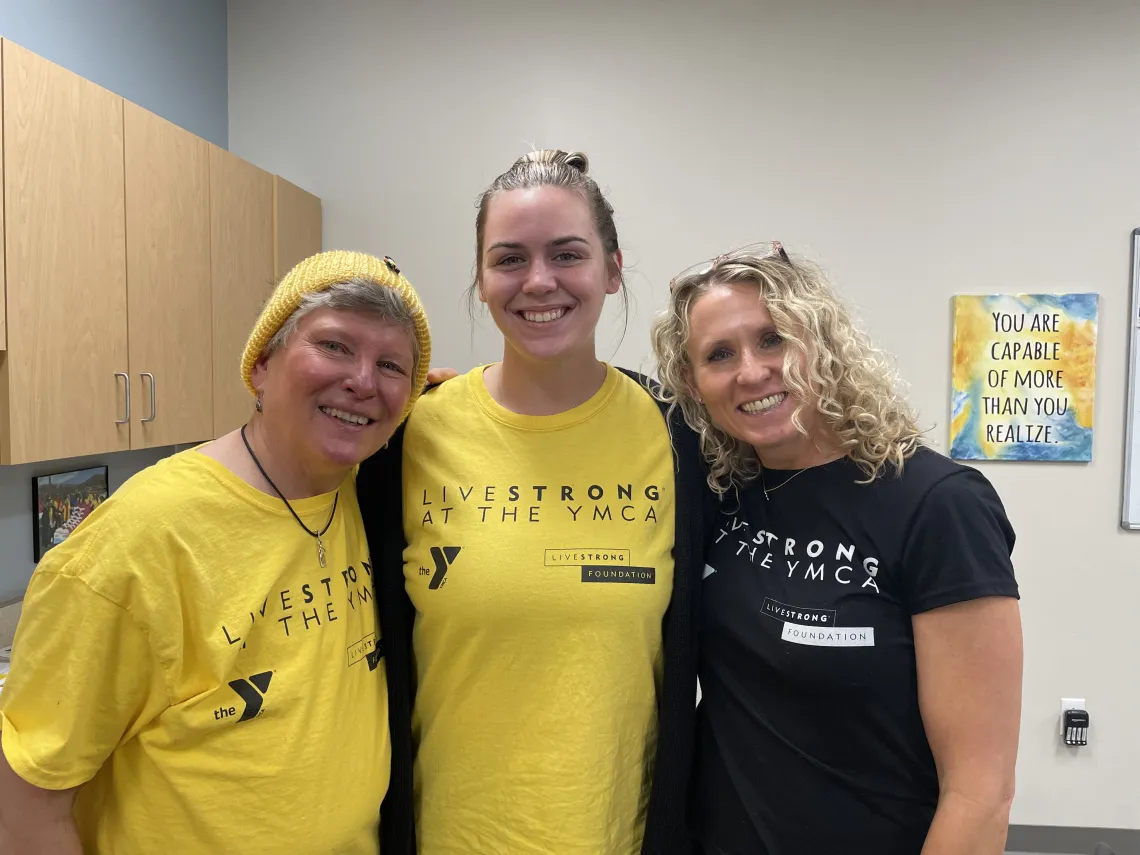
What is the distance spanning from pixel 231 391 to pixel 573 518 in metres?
1.76

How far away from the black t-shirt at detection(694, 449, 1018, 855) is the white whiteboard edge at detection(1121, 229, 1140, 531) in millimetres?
2077

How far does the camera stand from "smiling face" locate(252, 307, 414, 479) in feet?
3.06

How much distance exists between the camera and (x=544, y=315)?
1125 millimetres

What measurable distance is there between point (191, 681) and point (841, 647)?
894mm

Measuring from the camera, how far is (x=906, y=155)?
8.38ft

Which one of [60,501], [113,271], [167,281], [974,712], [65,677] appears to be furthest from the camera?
[60,501]

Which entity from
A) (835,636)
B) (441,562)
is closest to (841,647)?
(835,636)

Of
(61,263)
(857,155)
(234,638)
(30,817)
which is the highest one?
(857,155)

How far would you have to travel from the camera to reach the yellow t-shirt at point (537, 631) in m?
1.04

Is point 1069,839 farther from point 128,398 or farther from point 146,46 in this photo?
point 146,46

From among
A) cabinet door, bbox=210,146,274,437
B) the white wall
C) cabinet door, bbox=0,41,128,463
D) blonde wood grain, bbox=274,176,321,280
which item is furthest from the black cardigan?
blonde wood grain, bbox=274,176,321,280

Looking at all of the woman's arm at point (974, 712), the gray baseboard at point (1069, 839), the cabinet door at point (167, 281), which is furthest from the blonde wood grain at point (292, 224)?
the gray baseboard at point (1069, 839)

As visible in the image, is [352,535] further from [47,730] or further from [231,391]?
[231,391]

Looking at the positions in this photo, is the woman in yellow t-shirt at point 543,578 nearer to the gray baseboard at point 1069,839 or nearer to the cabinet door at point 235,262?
the cabinet door at point 235,262
